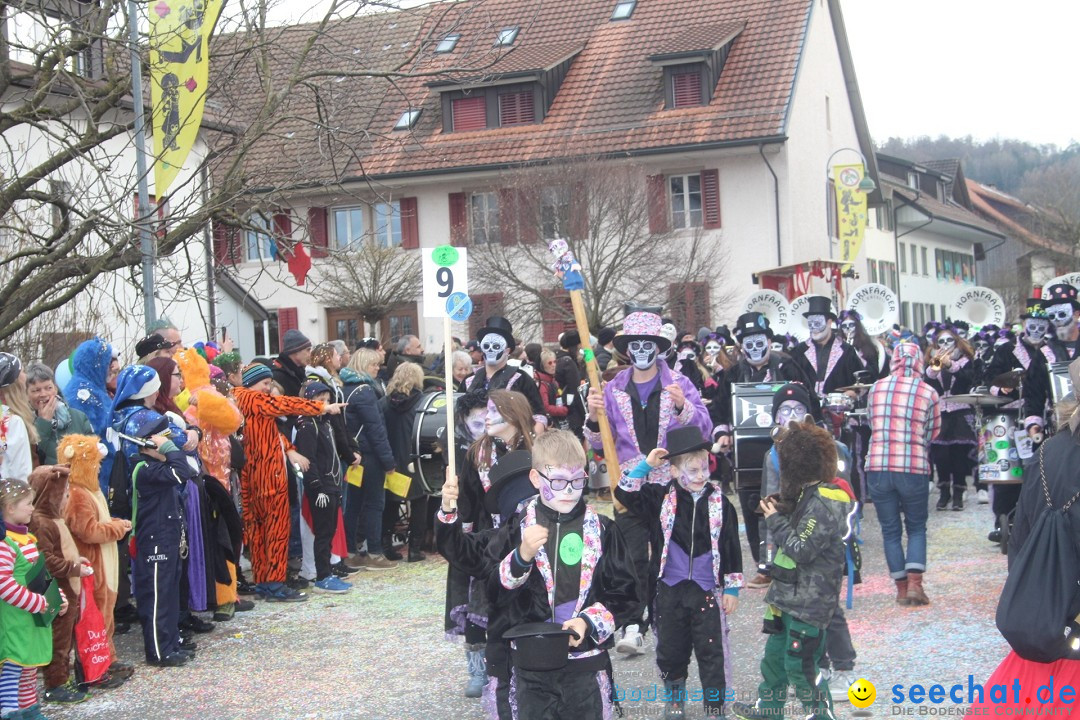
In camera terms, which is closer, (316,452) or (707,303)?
(316,452)

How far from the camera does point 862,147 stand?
3822 centimetres

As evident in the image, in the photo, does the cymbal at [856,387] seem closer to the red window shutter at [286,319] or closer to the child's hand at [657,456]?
the child's hand at [657,456]

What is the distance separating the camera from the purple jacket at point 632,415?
717 cm

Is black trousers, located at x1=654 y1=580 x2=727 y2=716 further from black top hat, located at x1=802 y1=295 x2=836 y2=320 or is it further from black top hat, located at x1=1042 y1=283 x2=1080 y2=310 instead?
black top hat, located at x1=802 y1=295 x2=836 y2=320

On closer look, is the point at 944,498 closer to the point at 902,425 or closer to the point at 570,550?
the point at 902,425

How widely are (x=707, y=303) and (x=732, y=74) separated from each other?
6552 mm

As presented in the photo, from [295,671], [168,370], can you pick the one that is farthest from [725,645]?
[168,370]

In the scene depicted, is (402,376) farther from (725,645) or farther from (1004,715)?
(1004,715)

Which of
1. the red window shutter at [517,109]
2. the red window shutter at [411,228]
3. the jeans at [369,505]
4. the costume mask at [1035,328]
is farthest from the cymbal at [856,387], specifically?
the red window shutter at [411,228]

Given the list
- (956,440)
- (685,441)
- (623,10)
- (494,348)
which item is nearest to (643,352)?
(494,348)

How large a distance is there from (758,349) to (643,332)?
2632 mm

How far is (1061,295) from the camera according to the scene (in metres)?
9.43

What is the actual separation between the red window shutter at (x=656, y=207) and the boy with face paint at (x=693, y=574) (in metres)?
22.2

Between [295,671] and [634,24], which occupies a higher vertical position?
[634,24]
